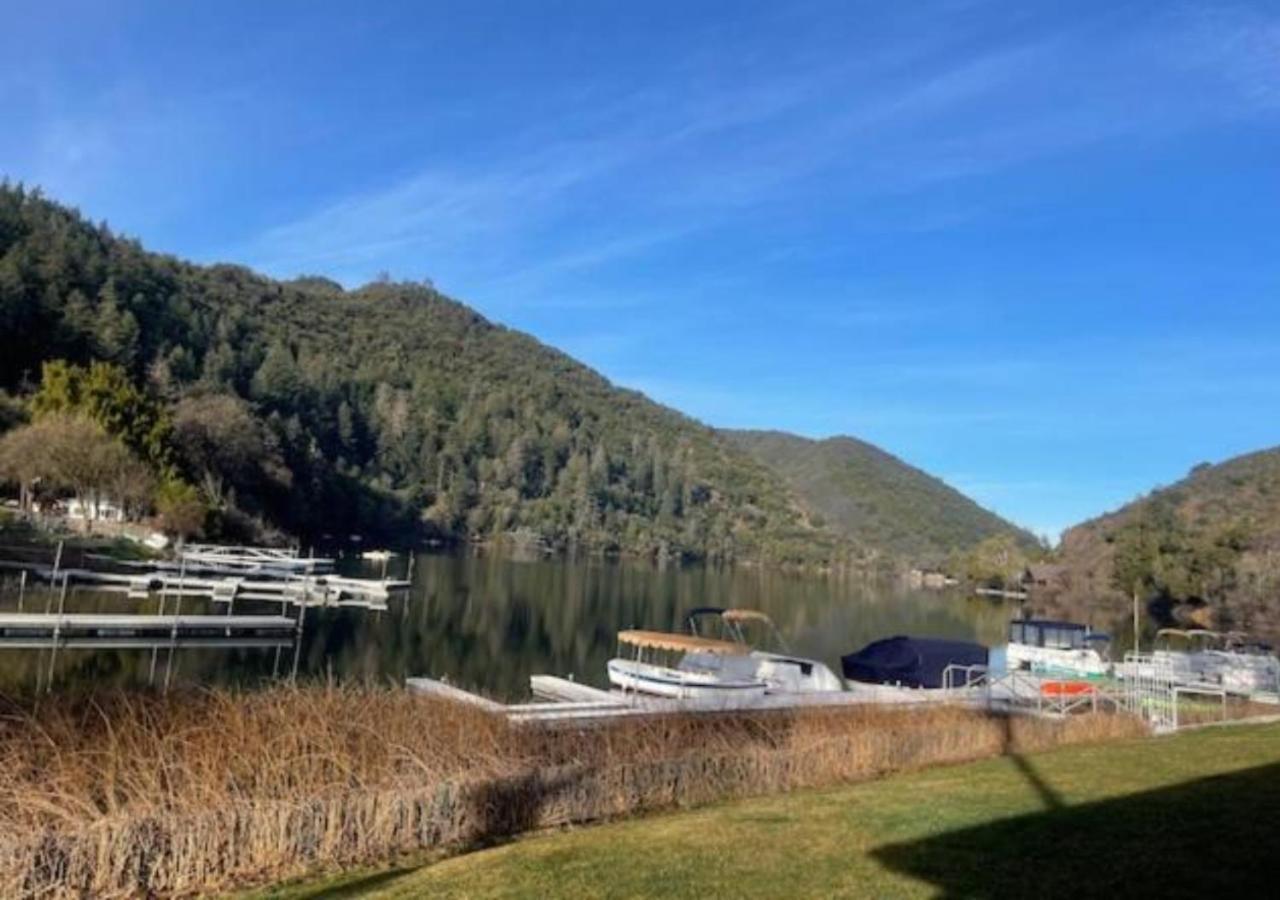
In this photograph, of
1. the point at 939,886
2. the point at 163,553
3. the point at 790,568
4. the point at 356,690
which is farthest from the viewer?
the point at 790,568

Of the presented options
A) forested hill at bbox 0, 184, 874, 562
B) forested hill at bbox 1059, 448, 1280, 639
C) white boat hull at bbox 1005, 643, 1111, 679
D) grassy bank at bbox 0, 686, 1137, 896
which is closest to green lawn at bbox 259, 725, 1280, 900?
grassy bank at bbox 0, 686, 1137, 896

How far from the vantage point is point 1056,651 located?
125ft

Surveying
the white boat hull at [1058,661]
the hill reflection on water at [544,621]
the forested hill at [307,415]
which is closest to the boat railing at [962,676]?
the white boat hull at [1058,661]

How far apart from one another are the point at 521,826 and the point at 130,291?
381ft

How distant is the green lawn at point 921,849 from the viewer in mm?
7348

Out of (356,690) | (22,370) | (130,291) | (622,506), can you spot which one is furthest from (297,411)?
(356,690)

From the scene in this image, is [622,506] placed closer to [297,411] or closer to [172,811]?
[297,411]

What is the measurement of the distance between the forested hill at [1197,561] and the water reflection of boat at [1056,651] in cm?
3281

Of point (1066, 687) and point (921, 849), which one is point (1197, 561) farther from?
point (921, 849)

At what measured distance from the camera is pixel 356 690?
13469mm

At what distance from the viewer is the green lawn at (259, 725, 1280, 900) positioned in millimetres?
7348

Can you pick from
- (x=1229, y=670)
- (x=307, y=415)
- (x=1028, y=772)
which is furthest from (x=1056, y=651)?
(x=307, y=415)

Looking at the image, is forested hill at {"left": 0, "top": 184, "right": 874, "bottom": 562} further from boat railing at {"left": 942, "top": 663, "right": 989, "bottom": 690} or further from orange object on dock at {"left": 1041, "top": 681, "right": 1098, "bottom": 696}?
orange object on dock at {"left": 1041, "top": 681, "right": 1098, "bottom": 696}

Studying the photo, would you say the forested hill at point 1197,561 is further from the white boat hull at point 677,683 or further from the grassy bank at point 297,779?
the grassy bank at point 297,779
